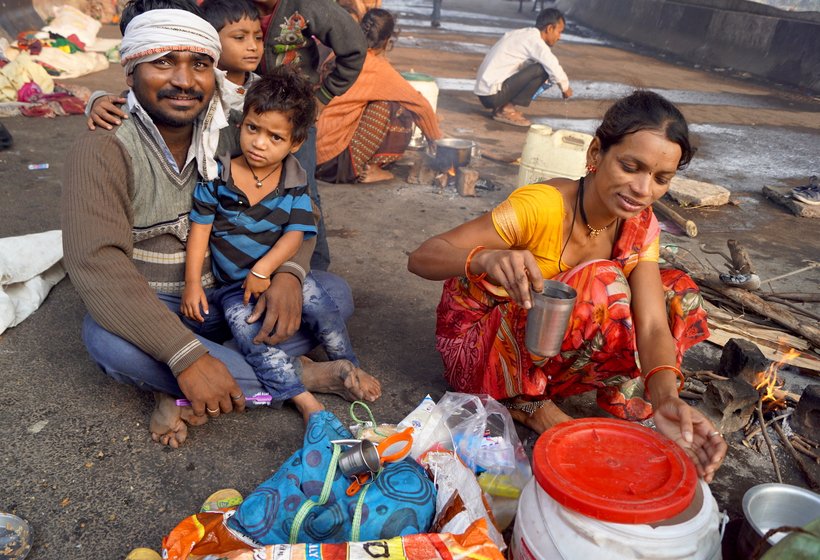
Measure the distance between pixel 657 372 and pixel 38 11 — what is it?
11.0 meters

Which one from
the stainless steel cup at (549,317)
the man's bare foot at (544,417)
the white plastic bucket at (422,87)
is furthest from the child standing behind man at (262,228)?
the white plastic bucket at (422,87)

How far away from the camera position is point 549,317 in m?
2.02

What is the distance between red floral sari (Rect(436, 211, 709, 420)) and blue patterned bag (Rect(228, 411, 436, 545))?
648 millimetres

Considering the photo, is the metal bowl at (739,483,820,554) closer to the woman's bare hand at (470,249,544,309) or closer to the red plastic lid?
the red plastic lid

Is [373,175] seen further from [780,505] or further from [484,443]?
[780,505]

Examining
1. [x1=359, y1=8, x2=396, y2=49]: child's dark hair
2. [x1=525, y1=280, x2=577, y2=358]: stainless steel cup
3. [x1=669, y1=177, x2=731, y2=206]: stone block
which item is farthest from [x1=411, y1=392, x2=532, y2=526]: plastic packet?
[x1=359, y1=8, x2=396, y2=49]: child's dark hair

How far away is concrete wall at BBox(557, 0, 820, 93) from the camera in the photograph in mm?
11891

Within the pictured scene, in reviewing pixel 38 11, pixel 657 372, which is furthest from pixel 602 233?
pixel 38 11

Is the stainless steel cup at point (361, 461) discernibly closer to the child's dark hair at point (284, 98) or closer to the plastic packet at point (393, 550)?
the plastic packet at point (393, 550)

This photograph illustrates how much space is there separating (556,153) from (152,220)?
3.28 m

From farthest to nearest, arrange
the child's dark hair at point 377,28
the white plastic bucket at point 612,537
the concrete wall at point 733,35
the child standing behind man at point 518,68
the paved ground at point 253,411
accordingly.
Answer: the concrete wall at point 733,35
the child standing behind man at point 518,68
the child's dark hair at point 377,28
the paved ground at point 253,411
the white plastic bucket at point 612,537

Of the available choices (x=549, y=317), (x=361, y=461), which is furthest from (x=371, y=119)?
(x=361, y=461)

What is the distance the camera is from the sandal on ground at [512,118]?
317 inches

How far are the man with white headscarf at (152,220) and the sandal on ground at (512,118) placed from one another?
613 centimetres
